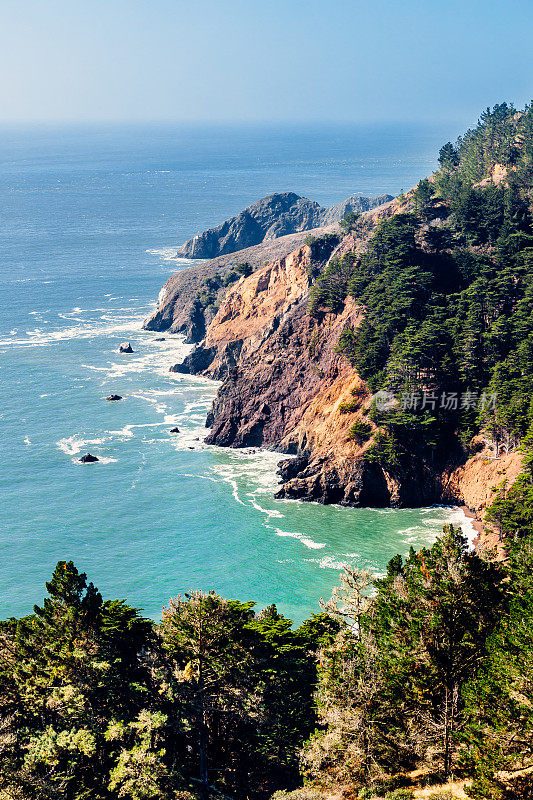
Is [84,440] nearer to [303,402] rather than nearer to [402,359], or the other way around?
[303,402]

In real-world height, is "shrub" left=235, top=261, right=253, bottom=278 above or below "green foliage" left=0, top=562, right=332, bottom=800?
above

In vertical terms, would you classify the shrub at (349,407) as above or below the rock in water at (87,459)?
above

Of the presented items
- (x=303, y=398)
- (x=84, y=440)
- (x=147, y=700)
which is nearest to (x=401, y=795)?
(x=147, y=700)

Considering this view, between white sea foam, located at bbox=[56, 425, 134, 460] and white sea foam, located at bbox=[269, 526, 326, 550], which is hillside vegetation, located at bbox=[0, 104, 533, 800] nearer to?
white sea foam, located at bbox=[269, 526, 326, 550]

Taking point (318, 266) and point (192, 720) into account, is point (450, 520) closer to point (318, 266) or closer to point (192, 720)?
point (192, 720)

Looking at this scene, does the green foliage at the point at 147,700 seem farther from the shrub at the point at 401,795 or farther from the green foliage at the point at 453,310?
the green foliage at the point at 453,310

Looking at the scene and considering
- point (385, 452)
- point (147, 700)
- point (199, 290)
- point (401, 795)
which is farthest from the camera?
point (199, 290)

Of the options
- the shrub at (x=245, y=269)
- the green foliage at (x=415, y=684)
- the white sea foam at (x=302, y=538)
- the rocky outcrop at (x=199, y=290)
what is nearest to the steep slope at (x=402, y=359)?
the white sea foam at (x=302, y=538)

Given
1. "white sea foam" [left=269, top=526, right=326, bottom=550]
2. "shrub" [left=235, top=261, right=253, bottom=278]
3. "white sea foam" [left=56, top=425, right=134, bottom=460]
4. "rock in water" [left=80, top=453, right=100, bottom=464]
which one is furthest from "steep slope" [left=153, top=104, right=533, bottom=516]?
"shrub" [left=235, top=261, right=253, bottom=278]

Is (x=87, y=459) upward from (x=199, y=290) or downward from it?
downward

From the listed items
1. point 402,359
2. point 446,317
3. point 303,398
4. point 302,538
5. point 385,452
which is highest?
point 446,317

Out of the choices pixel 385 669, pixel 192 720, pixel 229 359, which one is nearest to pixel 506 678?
pixel 385 669

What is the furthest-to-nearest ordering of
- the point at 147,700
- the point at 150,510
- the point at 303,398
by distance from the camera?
the point at 303,398 → the point at 150,510 → the point at 147,700
